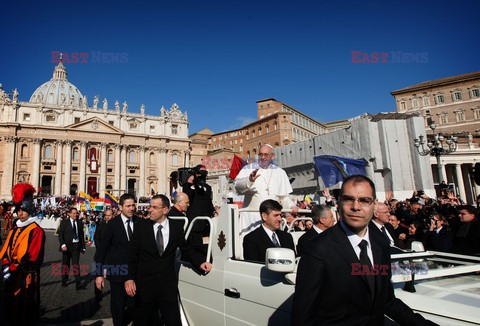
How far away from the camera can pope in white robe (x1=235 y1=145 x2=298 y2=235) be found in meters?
4.55

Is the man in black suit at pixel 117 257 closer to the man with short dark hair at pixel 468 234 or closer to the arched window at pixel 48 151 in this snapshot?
the man with short dark hair at pixel 468 234

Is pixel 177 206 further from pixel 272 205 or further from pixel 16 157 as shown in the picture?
pixel 16 157

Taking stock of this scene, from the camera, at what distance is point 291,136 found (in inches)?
2440

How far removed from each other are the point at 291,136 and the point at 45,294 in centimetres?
5757

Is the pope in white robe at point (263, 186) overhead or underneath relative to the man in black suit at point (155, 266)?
overhead

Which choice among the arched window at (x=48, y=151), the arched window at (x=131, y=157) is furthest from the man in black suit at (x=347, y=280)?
the arched window at (x=131, y=157)

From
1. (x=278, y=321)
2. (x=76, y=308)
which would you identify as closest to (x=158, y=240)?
(x=278, y=321)

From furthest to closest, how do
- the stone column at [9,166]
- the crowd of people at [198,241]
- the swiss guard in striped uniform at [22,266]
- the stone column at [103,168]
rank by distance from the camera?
the stone column at [103,168] → the stone column at [9,166] → the swiss guard in striped uniform at [22,266] → the crowd of people at [198,241]

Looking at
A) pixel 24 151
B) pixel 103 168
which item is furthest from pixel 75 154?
pixel 24 151

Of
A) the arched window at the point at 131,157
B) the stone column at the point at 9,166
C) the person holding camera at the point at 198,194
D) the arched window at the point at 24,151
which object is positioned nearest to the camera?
the person holding camera at the point at 198,194

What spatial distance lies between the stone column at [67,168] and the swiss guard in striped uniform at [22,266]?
5943 centimetres

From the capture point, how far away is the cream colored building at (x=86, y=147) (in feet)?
179

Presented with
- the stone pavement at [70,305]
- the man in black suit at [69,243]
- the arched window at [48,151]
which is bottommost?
the stone pavement at [70,305]

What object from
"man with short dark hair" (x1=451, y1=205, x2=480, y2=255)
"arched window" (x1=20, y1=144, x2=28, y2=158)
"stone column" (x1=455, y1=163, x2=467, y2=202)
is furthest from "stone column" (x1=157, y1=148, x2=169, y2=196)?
"man with short dark hair" (x1=451, y1=205, x2=480, y2=255)
